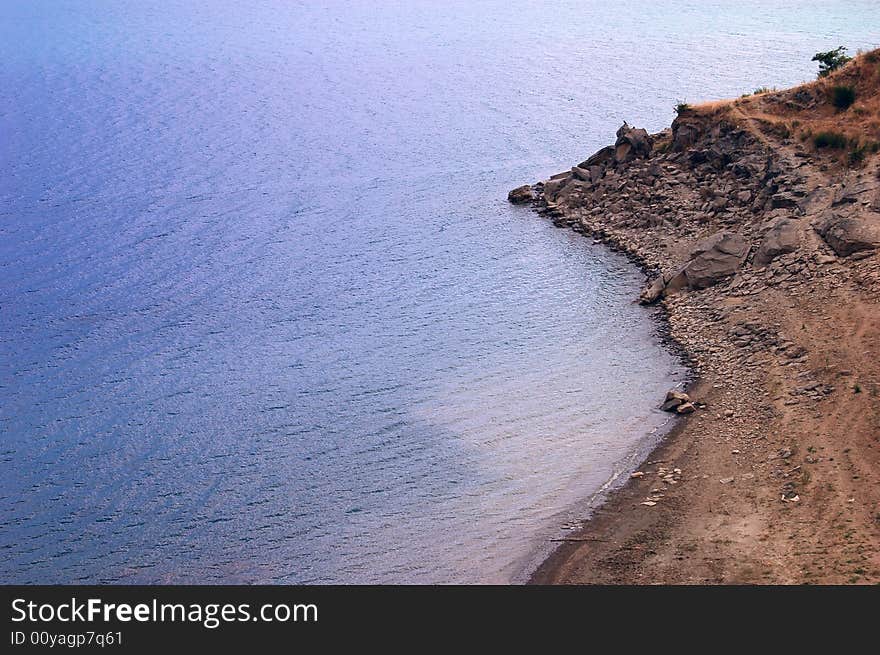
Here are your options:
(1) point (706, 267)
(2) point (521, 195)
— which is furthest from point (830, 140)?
(2) point (521, 195)

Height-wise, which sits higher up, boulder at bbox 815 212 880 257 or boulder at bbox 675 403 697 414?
boulder at bbox 815 212 880 257

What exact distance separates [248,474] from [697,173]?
1543 inches

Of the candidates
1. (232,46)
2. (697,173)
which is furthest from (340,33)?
(697,173)

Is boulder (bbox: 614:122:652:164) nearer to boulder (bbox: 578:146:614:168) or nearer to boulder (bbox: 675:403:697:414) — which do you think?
boulder (bbox: 578:146:614:168)

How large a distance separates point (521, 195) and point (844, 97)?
23998 mm

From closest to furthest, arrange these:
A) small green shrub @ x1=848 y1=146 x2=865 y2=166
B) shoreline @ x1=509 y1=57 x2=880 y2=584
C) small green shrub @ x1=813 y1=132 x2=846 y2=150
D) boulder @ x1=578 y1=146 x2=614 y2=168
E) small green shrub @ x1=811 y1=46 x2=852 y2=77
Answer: shoreline @ x1=509 y1=57 x2=880 y2=584
small green shrub @ x1=848 y1=146 x2=865 y2=166
small green shrub @ x1=813 y1=132 x2=846 y2=150
small green shrub @ x1=811 y1=46 x2=852 y2=77
boulder @ x1=578 y1=146 x2=614 y2=168

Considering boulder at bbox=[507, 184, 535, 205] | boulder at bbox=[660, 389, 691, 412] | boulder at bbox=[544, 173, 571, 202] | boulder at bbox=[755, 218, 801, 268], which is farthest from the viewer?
boulder at bbox=[507, 184, 535, 205]

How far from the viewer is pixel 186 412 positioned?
47.0 metres

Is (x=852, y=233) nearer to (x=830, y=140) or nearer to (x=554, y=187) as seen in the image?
(x=830, y=140)

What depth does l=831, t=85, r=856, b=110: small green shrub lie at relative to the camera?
6284 cm

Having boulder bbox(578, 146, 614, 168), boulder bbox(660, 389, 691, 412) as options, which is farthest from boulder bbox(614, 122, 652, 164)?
boulder bbox(660, 389, 691, 412)

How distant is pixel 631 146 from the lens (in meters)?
73.8

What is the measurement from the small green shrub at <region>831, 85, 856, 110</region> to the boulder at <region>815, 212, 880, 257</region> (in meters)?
13.0
